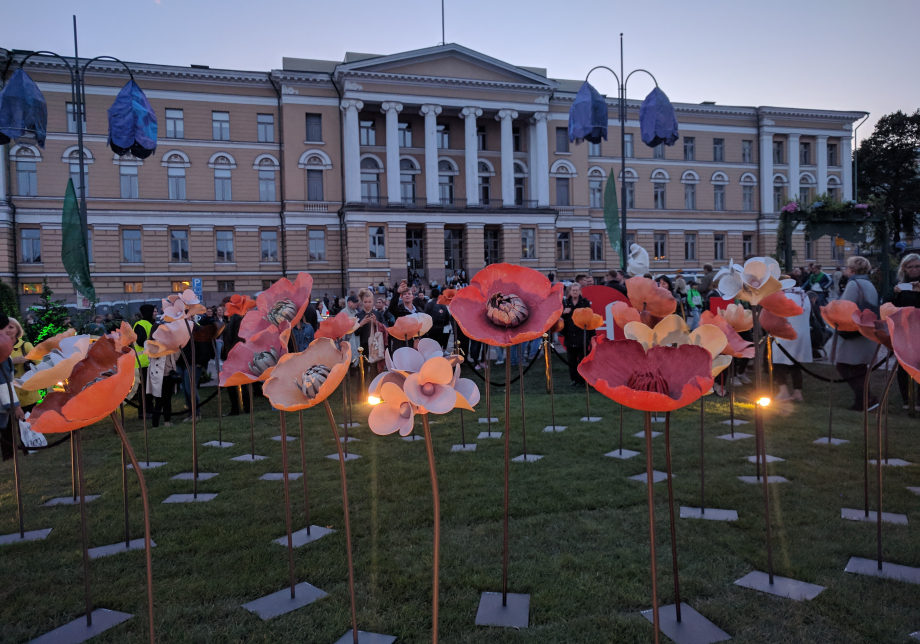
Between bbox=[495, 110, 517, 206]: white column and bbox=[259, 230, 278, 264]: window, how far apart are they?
572 inches

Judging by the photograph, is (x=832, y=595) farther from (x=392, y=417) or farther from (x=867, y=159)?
(x=867, y=159)

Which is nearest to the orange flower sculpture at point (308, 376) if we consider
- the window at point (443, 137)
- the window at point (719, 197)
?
the window at point (443, 137)

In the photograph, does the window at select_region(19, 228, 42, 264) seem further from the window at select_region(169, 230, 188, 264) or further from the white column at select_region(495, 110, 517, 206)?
the white column at select_region(495, 110, 517, 206)

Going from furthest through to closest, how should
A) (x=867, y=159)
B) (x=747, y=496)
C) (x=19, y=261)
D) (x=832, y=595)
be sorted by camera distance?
1. (x=867, y=159)
2. (x=19, y=261)
3. (x=747, y=496)
4. (x=832, y=595)

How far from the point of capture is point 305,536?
12.9 feet

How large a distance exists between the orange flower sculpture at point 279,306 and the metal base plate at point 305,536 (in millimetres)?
1677

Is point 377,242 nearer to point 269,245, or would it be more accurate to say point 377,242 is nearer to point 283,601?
point 269,245

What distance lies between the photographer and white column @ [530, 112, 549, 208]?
38.8 metres

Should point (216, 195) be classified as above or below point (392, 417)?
above

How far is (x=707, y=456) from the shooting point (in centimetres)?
560

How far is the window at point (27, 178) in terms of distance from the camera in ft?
107

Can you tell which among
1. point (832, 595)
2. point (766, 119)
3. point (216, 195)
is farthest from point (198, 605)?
point (766, 119)

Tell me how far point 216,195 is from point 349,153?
8.36 meters

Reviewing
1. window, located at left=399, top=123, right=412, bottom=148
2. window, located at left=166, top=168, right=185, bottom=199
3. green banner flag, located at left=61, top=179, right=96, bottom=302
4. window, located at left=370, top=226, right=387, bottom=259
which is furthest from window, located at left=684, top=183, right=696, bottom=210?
green banner flag, located at left=61, top=179, right=96, bottom=302
